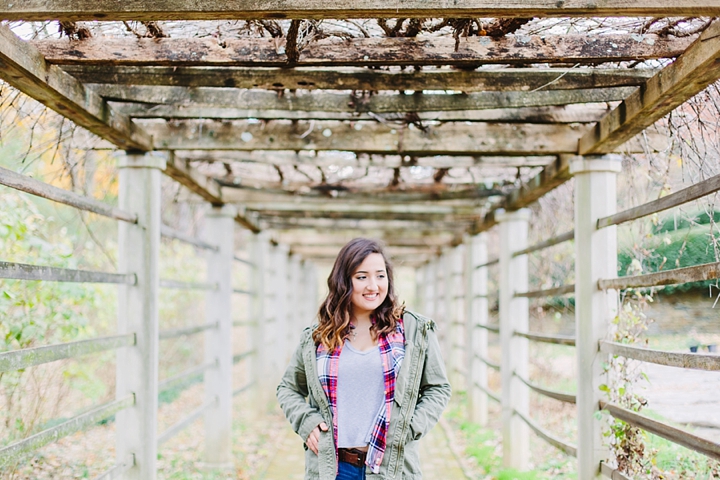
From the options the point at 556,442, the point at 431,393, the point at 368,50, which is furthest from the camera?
the point at 556,442

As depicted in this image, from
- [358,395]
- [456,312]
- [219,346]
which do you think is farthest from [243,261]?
[358,395]

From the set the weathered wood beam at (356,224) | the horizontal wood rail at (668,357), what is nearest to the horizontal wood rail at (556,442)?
the horizontal wood rail at (668,357)

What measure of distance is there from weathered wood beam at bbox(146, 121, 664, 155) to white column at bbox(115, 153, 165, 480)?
246 mm

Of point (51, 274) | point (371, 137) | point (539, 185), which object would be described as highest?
point (371, 137)

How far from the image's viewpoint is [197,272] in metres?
11.4

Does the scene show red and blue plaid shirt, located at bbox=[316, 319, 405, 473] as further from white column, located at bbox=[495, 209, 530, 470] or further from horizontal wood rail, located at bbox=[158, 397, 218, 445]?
white column, located at bbox=[495, 209, 530, 470]

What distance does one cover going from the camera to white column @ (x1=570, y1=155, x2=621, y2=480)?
12.3 feet

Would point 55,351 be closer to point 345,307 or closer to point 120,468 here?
point 120,468

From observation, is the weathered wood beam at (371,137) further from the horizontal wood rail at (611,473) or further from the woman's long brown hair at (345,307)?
the horizontal wood rail at (611,473)

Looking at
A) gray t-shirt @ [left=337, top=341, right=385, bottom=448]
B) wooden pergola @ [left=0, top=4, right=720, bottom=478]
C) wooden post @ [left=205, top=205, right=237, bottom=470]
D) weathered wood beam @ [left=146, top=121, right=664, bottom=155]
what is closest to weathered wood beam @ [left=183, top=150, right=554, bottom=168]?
wooden pergola @ [left=0, top=4, right=720, bottom=478]

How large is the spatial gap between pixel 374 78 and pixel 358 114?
678mm

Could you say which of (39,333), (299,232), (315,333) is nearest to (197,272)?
(299,232)

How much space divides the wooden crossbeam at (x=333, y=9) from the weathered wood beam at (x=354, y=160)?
2597mm

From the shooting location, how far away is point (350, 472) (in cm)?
252
